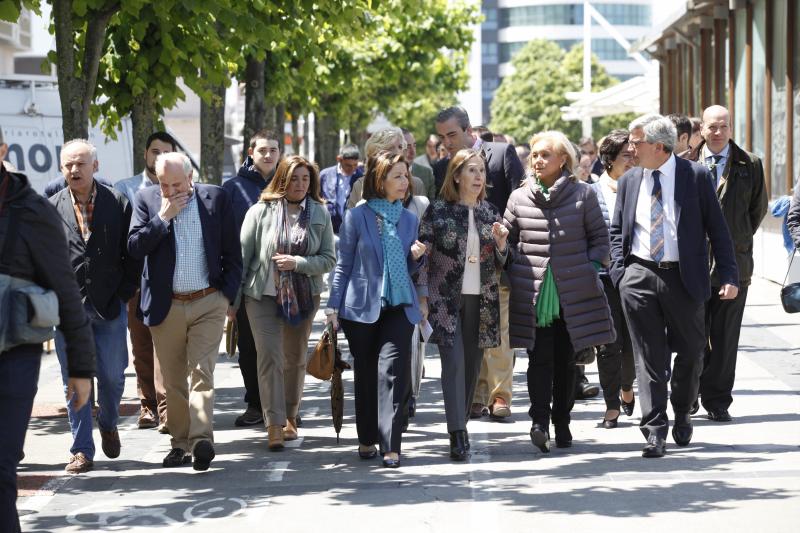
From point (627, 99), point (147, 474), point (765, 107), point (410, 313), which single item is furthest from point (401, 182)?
point (627, 99)

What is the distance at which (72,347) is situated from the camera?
225 inches

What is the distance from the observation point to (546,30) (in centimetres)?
15850

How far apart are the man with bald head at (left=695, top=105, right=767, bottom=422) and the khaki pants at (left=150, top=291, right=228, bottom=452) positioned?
3.37m

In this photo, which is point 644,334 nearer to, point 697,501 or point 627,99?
point 697,501

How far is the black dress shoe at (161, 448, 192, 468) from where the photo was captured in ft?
29.6

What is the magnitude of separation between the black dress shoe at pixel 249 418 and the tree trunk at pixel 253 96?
9.32 meters

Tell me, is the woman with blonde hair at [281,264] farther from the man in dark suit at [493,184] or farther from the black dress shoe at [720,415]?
the black dress shoe at [720,415]

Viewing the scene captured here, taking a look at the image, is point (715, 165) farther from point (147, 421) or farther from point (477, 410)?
point (147, 421)

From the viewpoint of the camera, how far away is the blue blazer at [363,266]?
8953 mm

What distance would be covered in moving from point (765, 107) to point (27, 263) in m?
19.4

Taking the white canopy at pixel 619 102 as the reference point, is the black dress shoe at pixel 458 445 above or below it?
below

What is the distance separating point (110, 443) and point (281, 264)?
1.58m

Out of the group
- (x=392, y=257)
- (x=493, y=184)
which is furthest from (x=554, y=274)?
(x=493, y=184)

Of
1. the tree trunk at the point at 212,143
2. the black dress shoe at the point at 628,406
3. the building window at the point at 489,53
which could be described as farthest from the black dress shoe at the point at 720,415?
the building window at the point at 489,53
